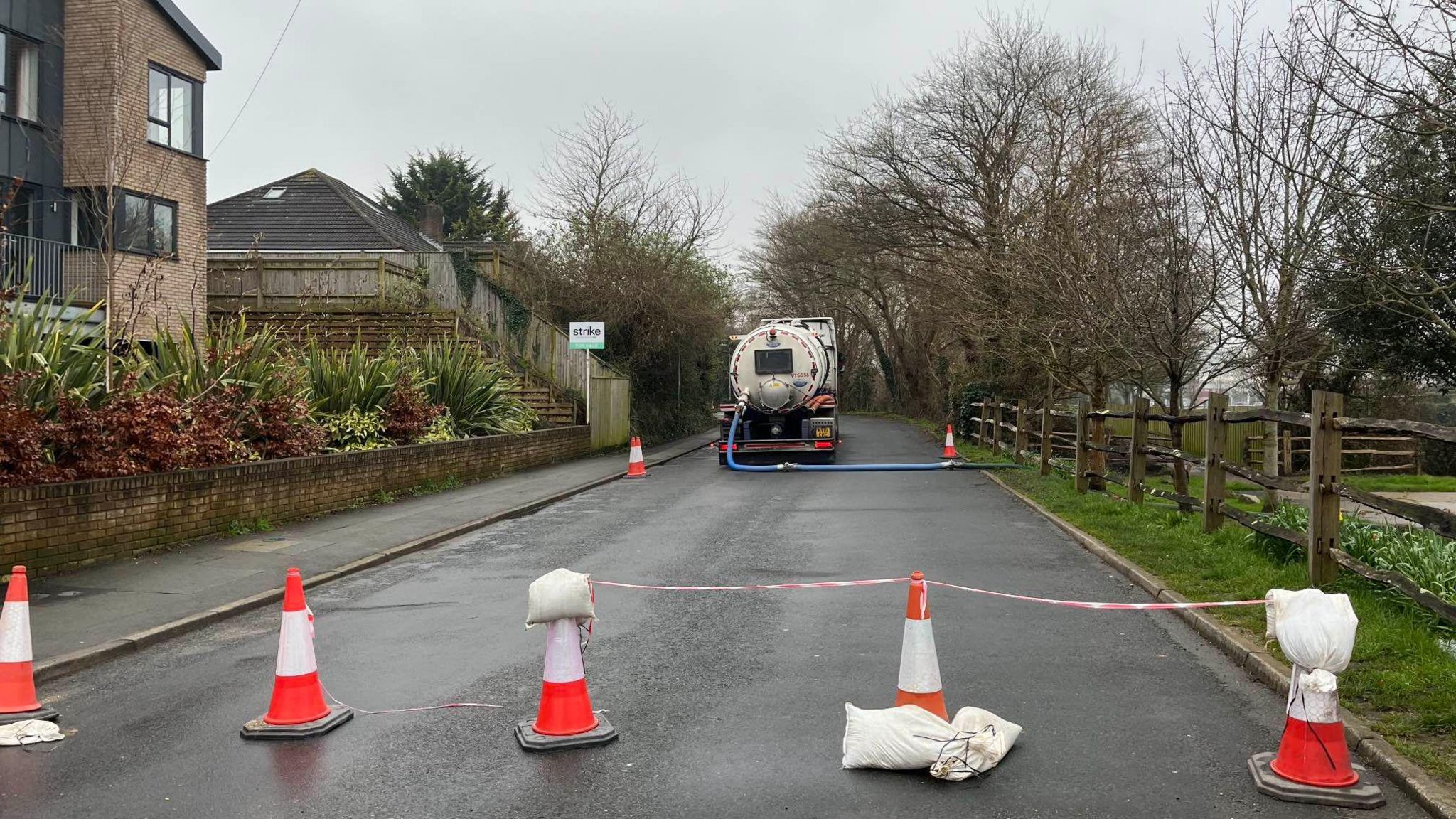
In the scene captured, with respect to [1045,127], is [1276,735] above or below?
below

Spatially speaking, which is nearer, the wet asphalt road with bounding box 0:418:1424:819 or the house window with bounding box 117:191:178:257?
the wet asphalt road with bounding box 0:418:1424:819

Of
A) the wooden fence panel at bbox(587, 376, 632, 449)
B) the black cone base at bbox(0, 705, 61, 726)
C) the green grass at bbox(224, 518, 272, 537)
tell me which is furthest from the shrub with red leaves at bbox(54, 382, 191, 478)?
the wooden fence panel at bbox(587, 376, 632, 449)

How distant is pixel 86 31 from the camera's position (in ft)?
75.3

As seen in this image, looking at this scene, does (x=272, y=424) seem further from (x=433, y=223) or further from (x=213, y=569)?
(x=433, y=223)

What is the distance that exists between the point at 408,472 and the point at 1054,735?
12580mm

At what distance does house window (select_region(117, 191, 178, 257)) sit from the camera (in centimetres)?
2152

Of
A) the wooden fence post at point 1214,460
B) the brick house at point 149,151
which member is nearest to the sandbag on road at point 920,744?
the wooden fence post at point 1214,460

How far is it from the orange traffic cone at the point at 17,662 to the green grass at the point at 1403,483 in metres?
20.4

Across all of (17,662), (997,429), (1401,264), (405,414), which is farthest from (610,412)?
(17,662)

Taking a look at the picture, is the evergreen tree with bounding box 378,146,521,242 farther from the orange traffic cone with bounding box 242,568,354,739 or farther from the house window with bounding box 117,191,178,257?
the orange traffic cone with bounding box 242,568,354,739

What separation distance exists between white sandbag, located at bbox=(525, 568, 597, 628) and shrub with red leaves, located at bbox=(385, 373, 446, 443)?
1212cm

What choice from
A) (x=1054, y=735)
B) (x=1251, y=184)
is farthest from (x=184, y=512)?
(x=1251, y=184)

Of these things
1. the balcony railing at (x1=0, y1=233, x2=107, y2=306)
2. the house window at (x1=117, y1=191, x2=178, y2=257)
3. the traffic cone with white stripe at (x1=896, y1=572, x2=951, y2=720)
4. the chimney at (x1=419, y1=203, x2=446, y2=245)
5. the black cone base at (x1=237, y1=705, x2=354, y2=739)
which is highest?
the chimney at (x1=419, y1=203, x2=446, y2=245)

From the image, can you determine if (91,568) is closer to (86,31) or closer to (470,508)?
(470,508)
